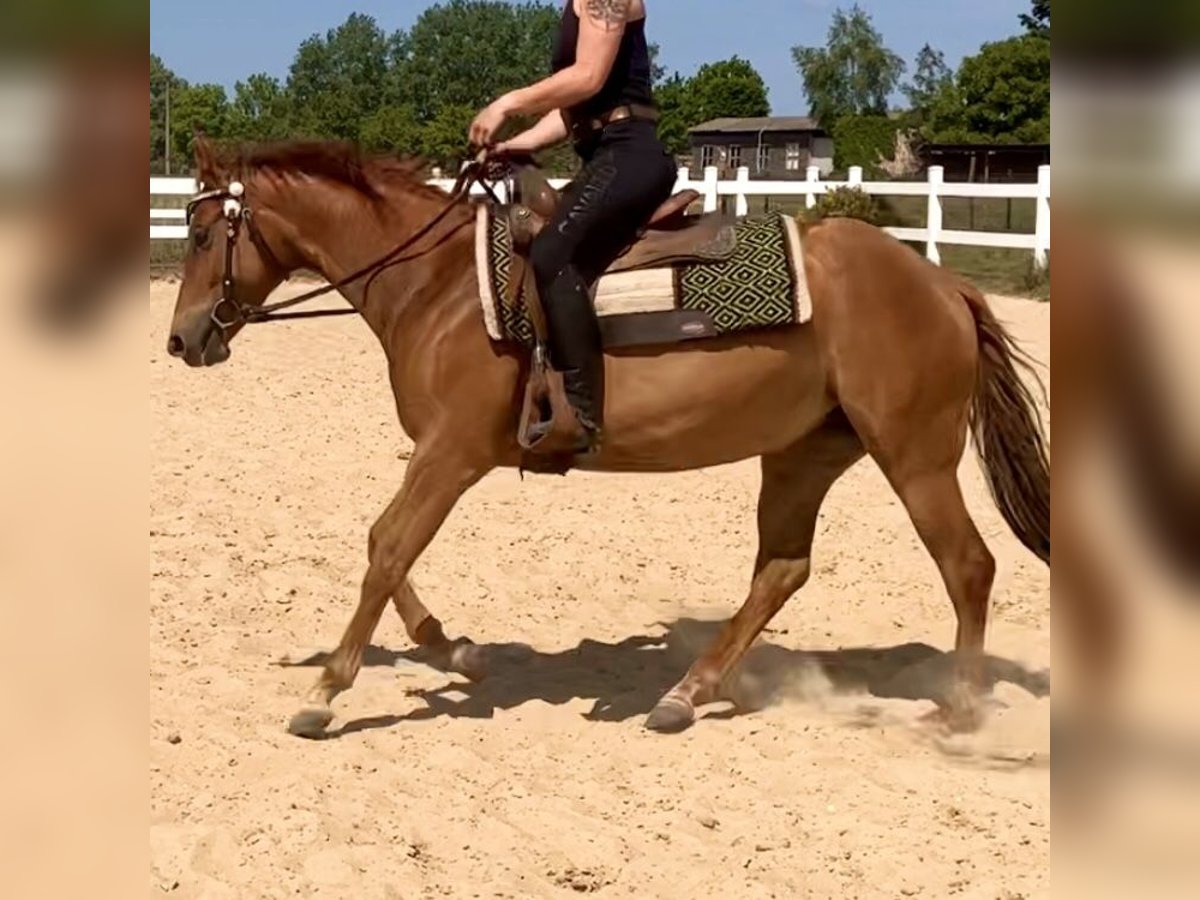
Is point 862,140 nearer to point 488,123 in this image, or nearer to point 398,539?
point 488,123

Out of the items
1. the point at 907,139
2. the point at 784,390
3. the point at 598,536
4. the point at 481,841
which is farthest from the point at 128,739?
the point at 907,139

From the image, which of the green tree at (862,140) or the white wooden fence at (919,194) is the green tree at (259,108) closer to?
the green tree at (862,140)

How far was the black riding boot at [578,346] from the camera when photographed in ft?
15.1

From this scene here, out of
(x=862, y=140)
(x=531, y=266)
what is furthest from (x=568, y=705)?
(x=862, y=140)

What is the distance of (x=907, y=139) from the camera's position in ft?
181

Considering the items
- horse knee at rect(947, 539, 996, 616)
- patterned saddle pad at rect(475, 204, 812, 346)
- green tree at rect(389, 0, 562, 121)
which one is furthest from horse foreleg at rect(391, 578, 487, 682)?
green tree at rect(389, 0, 562, 121)

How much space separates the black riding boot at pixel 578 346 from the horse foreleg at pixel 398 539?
1.52 ft

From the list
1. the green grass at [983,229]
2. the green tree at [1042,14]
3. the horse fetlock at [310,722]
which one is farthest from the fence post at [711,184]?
the horse fetlock at [310,722]

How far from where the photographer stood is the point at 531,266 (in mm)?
4672

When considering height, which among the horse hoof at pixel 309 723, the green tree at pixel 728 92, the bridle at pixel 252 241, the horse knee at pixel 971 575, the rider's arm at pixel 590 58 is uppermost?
the green tree at pixel 728 92

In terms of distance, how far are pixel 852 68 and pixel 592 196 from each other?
10642cm

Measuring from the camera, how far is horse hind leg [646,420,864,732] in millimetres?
5254

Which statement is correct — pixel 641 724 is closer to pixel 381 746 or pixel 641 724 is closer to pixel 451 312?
pixel 381 746

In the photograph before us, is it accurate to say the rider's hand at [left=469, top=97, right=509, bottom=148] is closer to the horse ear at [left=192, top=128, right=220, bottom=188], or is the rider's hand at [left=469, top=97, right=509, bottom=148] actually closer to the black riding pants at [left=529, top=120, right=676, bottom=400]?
the black riding pants at [left=529, top=120, right=676, bottom=400]
